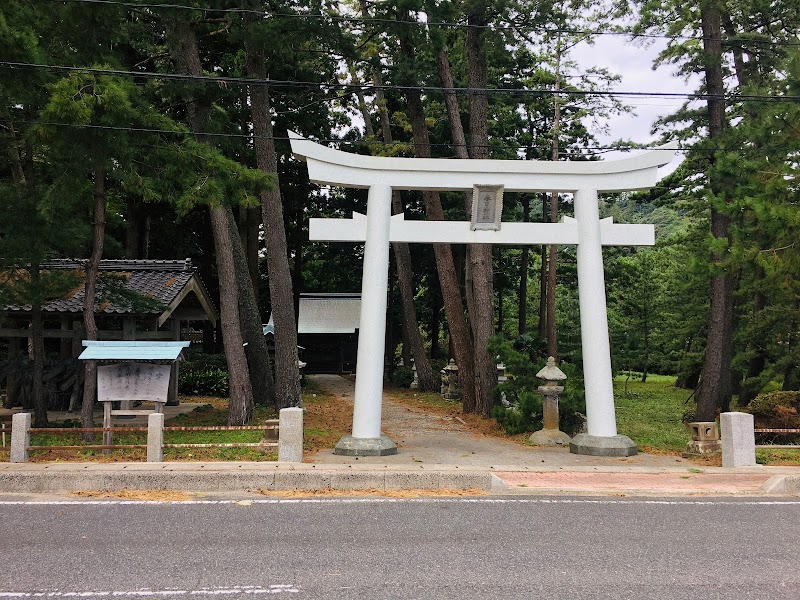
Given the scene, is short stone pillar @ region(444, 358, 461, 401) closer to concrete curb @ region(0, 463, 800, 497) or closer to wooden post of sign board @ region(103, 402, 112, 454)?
concrete curb @ region(0, 463, 800, 497)

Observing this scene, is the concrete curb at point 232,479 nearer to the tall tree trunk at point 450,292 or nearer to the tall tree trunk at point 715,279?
the tall tree trunk at point 450,292

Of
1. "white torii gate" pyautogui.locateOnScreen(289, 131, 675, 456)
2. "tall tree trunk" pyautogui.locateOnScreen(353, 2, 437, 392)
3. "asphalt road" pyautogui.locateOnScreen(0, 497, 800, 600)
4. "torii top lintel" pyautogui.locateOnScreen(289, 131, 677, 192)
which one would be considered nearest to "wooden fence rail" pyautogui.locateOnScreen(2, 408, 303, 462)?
"white torii gate" pyautogui.locateOnScreen(289, 131, 675, 456)

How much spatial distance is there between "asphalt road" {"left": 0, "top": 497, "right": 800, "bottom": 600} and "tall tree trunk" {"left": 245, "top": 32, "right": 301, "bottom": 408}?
7.37 meters

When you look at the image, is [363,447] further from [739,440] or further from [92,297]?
[739,440]

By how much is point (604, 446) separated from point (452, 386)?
39.9 ft

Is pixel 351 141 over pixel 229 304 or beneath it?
over

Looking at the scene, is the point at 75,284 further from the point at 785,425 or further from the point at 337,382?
the point at 337,382

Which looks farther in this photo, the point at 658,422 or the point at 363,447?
the point at 658,422

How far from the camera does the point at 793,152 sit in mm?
13922

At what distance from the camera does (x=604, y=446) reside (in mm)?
11539

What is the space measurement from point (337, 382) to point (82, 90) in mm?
21350

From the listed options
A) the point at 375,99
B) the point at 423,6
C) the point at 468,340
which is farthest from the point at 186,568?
the point at 375,99

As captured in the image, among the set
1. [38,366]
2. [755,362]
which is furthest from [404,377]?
[38,366]

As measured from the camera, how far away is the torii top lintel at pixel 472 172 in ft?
37.1
